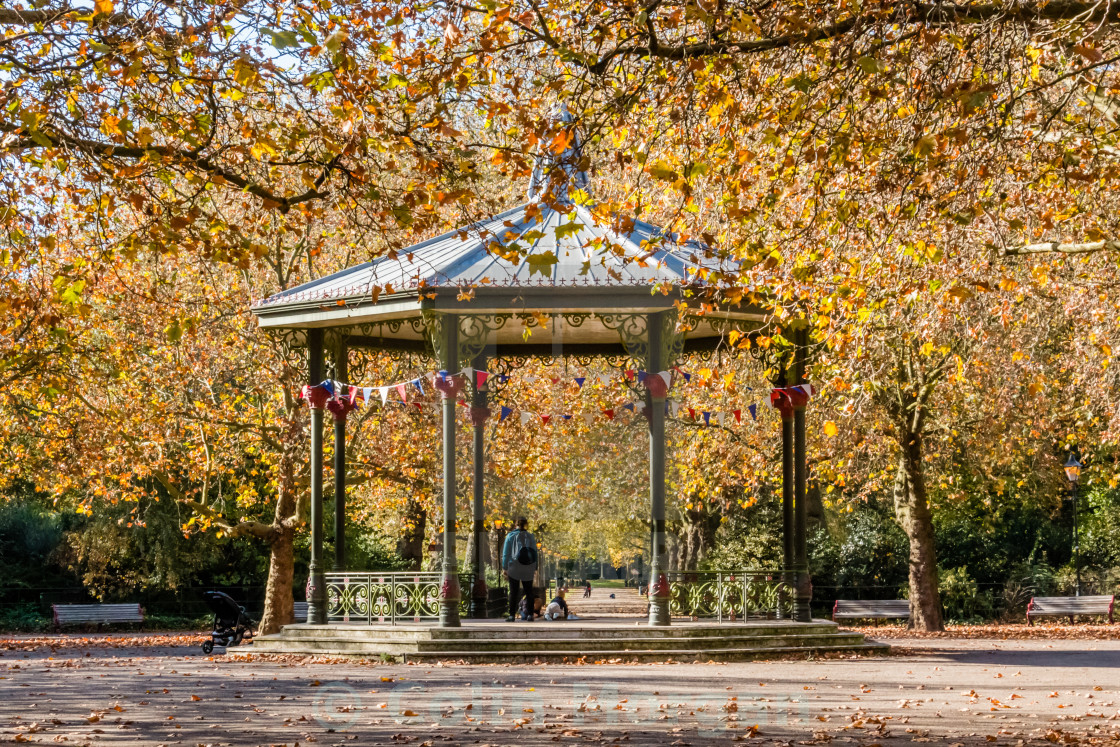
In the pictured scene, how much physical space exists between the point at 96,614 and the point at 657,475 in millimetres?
18540

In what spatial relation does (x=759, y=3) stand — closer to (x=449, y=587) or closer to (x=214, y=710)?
(x=214, y=710)

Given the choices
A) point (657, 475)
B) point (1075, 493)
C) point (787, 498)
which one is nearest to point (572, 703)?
point (657, 475)

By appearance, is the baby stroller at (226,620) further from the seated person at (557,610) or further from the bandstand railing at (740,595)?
the bandstand railing at (740,595)

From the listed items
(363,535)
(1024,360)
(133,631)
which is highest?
(1024,360)

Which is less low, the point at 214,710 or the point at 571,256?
the point at 571,256

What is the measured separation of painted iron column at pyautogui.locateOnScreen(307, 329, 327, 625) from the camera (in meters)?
16.9

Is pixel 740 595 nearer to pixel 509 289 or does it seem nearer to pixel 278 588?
pixel 509 289

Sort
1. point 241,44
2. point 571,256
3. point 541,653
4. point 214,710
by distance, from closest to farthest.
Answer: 1. point 241,44
2. point 214,710
3. point 541,653
4. point 571,256

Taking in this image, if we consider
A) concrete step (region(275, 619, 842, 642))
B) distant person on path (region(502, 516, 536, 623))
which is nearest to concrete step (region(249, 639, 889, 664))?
concrete step (region(275, 619, 842, 642))

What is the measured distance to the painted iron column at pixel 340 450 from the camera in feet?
56.6

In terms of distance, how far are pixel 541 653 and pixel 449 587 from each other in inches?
59.5

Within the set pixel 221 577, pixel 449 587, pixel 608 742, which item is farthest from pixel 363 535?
pixel 608 742

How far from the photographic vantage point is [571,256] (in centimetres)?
1616

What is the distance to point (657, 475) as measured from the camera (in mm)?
15391
